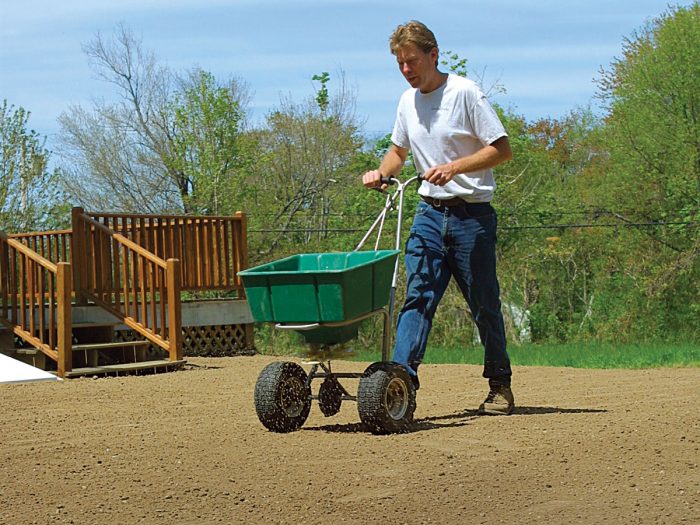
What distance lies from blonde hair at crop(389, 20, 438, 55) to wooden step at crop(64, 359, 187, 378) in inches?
258

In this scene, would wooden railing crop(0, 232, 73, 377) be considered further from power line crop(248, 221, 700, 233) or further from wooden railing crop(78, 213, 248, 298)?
power line crop(248, 221, 700, 233)

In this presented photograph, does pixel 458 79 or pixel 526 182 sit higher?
pixel 526 182

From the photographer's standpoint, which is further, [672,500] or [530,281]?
[530,281]

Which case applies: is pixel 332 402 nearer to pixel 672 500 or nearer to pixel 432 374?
pixel 672 500

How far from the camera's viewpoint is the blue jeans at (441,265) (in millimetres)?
6422

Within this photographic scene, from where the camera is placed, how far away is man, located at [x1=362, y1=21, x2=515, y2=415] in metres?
6.31

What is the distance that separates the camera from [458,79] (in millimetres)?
6402

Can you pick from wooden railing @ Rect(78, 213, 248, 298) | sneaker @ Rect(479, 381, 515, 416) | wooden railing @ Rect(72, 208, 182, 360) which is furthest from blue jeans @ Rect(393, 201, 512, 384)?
wooden railing @ Rect(78, 213, 248, 298)

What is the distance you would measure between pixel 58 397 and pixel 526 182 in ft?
85.1

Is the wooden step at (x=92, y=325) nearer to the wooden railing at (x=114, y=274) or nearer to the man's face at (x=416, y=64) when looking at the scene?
the wooden railing at (x=114, y=274)

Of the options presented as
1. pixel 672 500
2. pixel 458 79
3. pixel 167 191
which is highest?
pixel 167 191

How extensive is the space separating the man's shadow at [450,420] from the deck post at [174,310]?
5.92 meters

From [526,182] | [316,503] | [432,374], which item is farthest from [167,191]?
[316,503]

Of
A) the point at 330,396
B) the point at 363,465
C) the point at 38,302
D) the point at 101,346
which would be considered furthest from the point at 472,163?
the point at 38,302
